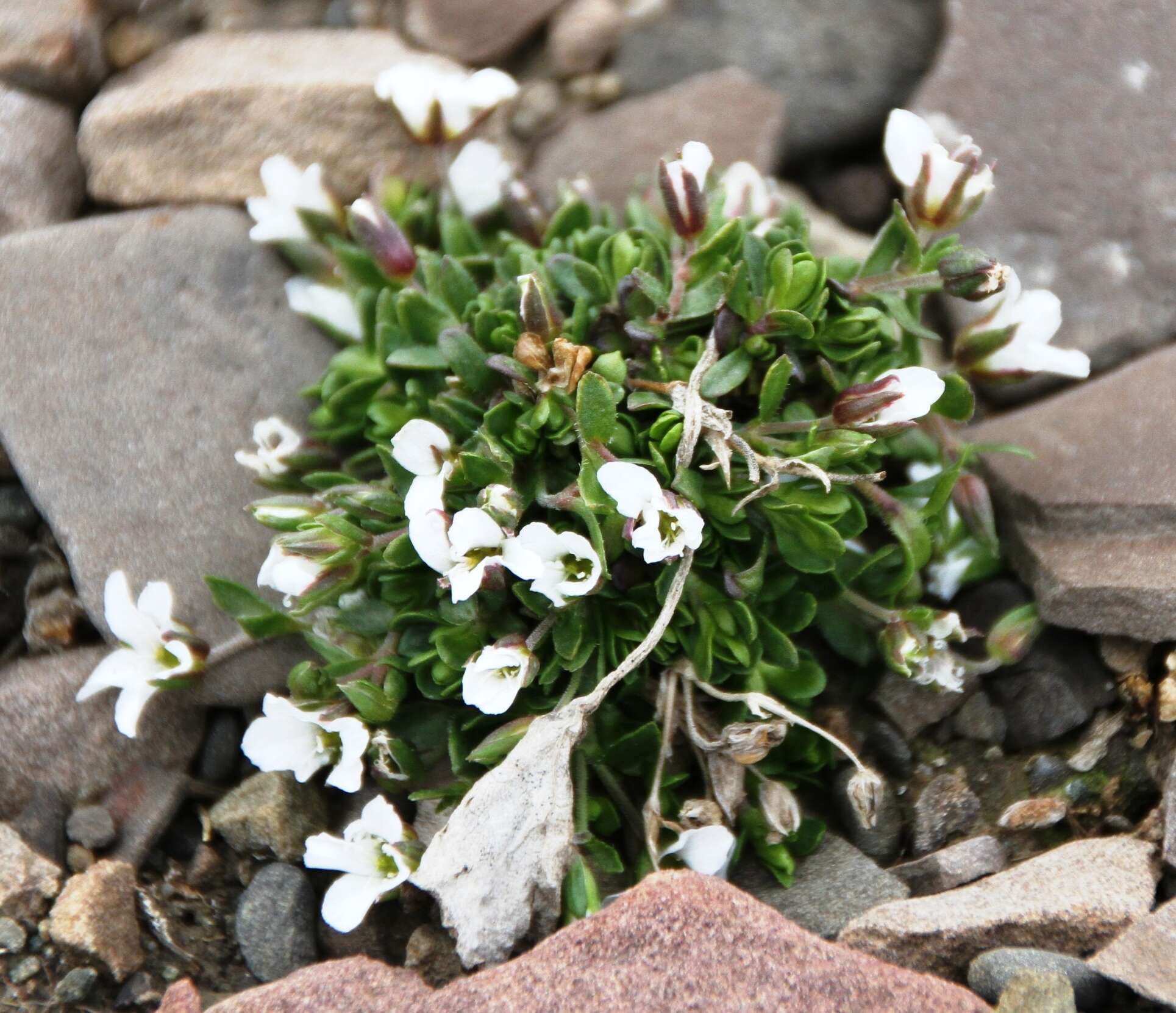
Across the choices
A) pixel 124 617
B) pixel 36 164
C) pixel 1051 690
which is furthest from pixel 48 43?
pixel 1051 690

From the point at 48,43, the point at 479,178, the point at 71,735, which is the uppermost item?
the point at 48,43

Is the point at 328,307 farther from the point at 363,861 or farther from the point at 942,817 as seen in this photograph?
the point at 942,817

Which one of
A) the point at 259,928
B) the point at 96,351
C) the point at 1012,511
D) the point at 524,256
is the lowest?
the point at 259,928

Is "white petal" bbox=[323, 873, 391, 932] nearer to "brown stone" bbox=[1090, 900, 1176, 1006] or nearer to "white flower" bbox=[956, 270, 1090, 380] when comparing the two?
"brown stone" bbox=[1090, 900, 1176, 1006]

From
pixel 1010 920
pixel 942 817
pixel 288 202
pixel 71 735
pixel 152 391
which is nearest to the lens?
pixel 1010 920

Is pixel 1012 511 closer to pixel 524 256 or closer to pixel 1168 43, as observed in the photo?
pixel 524 256

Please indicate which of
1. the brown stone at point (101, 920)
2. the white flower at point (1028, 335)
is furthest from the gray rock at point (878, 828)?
the brown stone at point (101, 920)

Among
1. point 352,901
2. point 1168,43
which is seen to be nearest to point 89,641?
point 352,901
